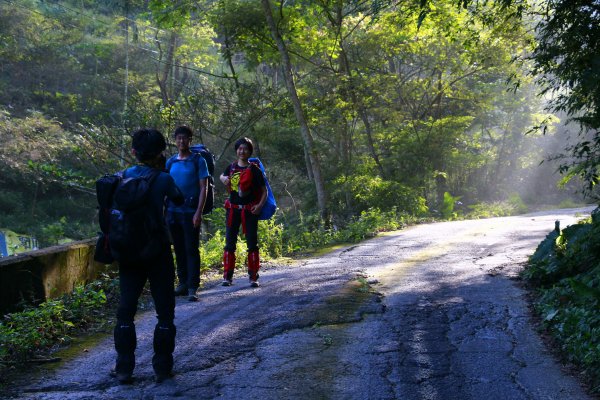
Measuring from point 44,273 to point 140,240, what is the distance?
9.69 ft

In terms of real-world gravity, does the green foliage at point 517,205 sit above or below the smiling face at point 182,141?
below

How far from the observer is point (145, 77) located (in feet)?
115

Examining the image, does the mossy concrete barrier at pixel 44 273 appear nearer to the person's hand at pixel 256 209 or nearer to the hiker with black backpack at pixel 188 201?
the hiker with black backpack at pixel 188 201

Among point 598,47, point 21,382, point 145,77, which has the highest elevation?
point 145,77

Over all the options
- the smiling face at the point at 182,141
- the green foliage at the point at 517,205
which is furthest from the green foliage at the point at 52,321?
the green foliage at the point at 517,205

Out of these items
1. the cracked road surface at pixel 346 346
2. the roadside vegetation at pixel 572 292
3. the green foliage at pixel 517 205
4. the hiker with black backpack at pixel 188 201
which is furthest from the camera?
the green foliage at pixel 517 205

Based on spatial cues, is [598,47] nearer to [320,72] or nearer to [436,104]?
[320,72]

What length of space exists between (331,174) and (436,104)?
9.03 meters

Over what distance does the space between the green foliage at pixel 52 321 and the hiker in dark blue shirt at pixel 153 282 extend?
109cm

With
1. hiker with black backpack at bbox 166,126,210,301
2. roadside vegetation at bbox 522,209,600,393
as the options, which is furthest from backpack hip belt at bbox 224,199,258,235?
roadside vegetation at bbox 522,209,600,393

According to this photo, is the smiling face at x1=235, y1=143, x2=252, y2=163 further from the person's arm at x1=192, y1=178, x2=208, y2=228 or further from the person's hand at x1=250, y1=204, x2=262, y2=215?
the person's arm at x1=192, y1=178, x2=208, y2=228

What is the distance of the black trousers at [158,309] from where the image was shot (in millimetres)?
4984

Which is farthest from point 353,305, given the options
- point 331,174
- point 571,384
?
point 331,174

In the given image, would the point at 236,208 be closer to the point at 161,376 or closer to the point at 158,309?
the point at 158,309
